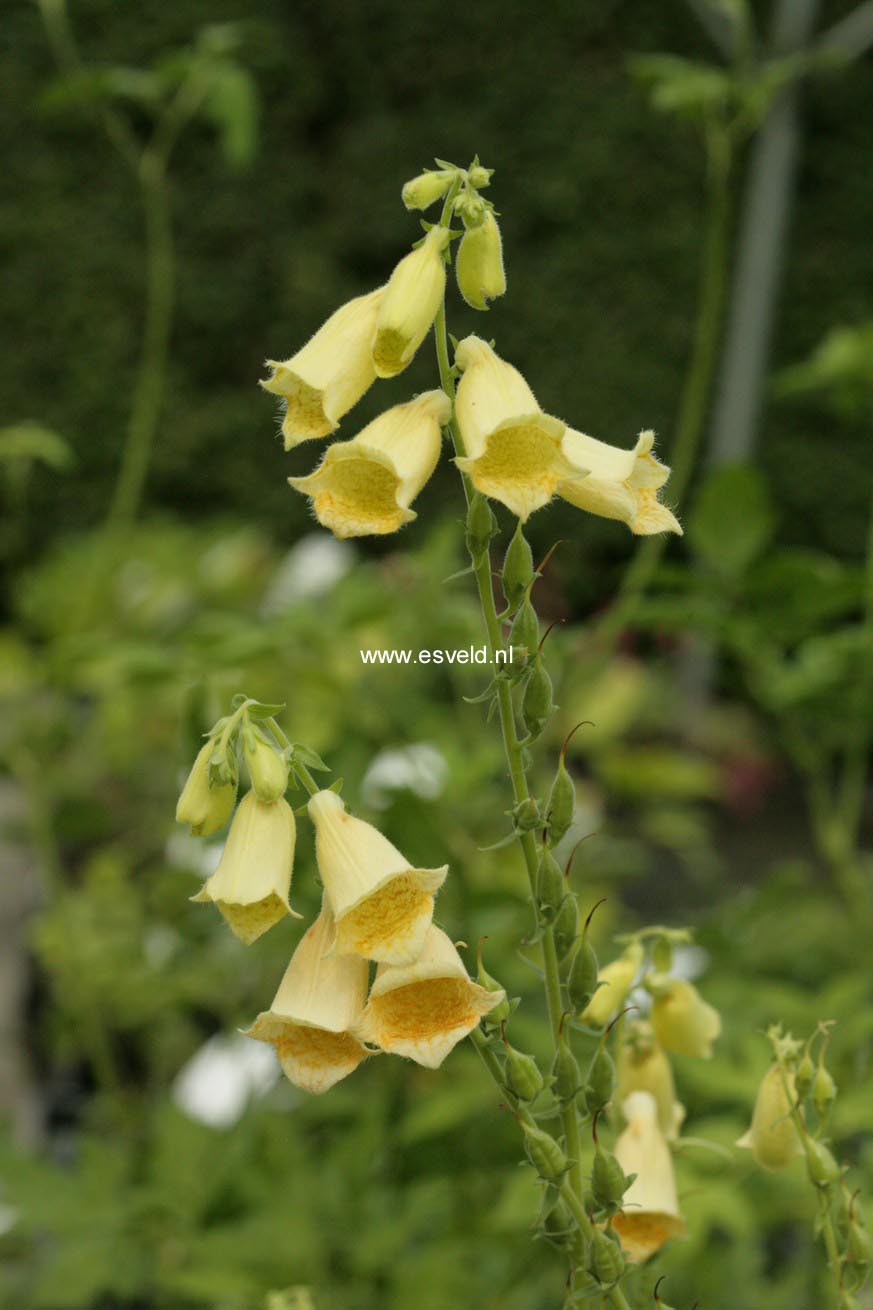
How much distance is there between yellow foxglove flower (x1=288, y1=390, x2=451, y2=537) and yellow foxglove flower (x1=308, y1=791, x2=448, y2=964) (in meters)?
0.12

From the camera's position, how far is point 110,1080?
1.67m

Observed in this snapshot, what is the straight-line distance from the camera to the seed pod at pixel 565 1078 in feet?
1.65

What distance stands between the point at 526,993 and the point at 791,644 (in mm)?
503

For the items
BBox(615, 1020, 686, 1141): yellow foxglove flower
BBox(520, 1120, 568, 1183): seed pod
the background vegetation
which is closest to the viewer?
BBox(520, 1120, 568, 1183): seed pod

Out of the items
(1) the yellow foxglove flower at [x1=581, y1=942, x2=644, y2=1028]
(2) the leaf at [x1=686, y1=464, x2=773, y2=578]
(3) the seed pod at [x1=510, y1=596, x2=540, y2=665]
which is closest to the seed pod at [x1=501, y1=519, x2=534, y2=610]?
(3) the seed pod at [x1=510, y1=596, x2=540, y2=665]

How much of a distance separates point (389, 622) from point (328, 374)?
0.89 metres

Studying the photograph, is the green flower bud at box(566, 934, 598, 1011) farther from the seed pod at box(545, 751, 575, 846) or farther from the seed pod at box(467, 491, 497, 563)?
the seed pod at box(467, 491, 497, 563)

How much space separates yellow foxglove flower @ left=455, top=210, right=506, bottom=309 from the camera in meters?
0.54

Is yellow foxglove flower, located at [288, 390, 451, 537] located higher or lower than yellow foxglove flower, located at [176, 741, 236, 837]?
higher

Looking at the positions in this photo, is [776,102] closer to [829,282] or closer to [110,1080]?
[829,282]

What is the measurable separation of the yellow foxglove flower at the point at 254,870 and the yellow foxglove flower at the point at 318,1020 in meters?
0.02

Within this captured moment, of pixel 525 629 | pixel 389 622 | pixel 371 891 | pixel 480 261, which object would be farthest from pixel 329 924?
pixel 389 622

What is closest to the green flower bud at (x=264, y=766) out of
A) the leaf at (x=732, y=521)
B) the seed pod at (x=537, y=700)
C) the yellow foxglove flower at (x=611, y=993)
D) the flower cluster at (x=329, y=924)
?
the flower cluster at (x=329, y=924)

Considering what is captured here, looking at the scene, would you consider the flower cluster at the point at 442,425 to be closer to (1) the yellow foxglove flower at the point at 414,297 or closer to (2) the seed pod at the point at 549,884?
(1) the yellow foxglove flower at the point at 414,297
